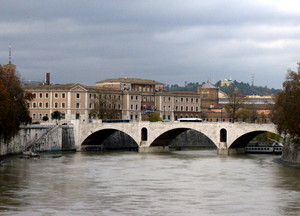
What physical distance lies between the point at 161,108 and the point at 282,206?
107326 mm

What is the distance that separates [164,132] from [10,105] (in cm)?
3046

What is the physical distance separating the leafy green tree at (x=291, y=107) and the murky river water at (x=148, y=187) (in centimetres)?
372

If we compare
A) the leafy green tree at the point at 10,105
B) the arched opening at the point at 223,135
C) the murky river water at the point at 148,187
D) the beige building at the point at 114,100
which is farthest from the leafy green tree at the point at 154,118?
the murky river water at the point at 148,187

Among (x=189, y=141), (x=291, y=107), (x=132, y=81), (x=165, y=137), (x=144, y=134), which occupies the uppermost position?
(x=132, y=81)

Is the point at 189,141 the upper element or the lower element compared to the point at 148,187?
upper

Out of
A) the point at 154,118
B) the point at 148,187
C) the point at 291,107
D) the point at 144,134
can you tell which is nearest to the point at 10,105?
the point at 148,187

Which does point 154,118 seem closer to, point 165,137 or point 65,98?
point 65,98

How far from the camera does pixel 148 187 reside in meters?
58.6

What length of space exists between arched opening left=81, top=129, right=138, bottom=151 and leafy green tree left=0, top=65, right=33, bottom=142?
16.9 m

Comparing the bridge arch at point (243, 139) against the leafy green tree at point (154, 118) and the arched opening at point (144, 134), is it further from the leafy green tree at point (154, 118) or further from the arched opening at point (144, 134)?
the leafy green tree at point (154, 118)

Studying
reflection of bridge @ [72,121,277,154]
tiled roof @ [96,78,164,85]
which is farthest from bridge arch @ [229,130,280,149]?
tiled roof @ [96,78,164,85]

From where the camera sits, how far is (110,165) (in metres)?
78.7

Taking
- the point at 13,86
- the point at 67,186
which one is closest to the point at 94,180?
the point at 67,186

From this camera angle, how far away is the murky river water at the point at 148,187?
47.5m
